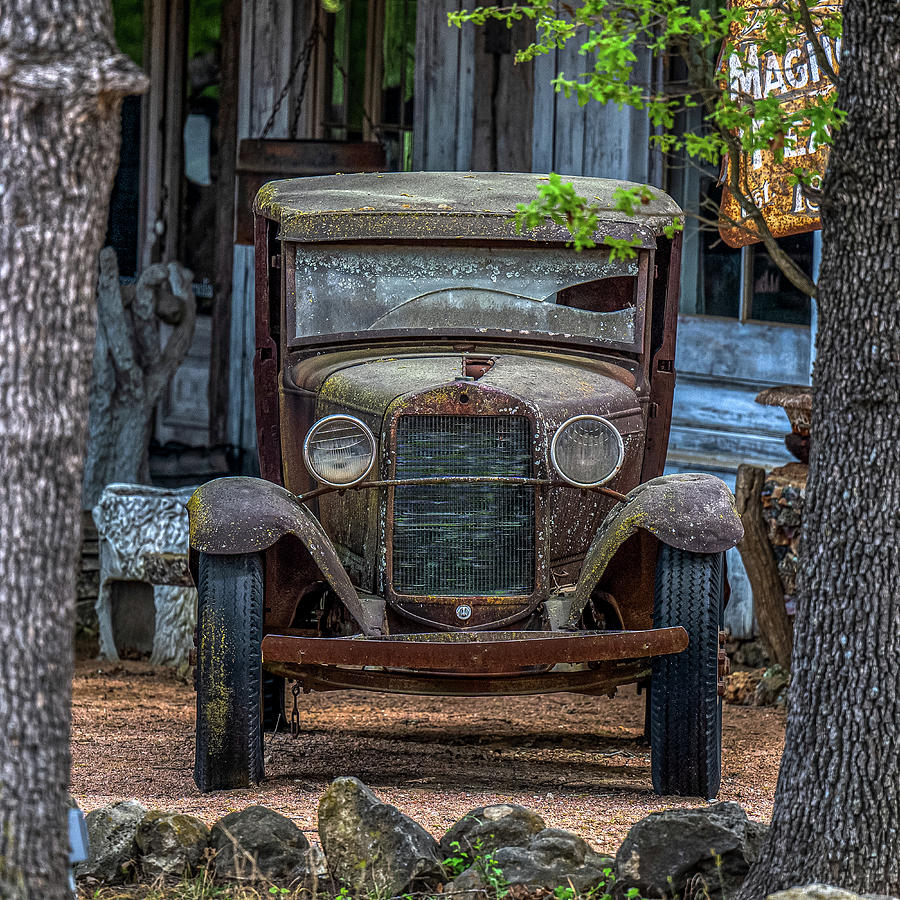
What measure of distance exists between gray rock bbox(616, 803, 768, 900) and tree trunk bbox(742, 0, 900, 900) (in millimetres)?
267

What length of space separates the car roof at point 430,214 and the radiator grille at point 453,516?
1040 mm

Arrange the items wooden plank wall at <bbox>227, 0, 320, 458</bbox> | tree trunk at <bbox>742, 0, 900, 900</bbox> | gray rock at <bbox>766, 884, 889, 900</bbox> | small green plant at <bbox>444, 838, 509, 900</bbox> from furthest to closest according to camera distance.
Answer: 1. wooden plank wall at <bbox>227, 0, 320, 458</bbox>
2. small green plant at <bbox>444, 838, 509, 900</bbox>
3. tree trunk at <bbox>742, 0, 900, 900</bbox>
4. gray rock at <bbox>766, 884, 889, 900</bbox>

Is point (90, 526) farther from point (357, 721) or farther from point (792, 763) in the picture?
point (792, 763)

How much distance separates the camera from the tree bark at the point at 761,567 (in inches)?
289

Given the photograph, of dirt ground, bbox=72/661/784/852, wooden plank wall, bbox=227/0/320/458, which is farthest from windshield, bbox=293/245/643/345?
wooden plank wall, bbox=227/0/320/458

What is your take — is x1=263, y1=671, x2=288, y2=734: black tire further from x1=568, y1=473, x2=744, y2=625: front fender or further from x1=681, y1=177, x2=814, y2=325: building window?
x1=681, y1=177, x2=814, y2=325: building window

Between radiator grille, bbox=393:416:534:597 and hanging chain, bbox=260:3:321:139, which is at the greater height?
hanging chain, bbox=260:3:321:139

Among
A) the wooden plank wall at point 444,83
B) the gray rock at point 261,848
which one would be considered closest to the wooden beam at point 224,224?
the wooden plank wall at point 444,83

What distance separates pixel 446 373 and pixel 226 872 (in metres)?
2.13

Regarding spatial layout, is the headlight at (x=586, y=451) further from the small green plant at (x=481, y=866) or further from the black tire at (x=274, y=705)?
the black tire at (x=274, y=705)

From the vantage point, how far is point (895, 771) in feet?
11.3

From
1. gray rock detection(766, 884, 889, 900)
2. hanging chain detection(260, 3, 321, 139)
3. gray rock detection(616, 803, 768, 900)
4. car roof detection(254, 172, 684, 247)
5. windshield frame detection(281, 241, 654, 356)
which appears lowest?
gray rock detection(616, 803, 768, 900)

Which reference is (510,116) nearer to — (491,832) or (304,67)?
(304,67)

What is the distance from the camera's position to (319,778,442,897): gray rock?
3.78m
